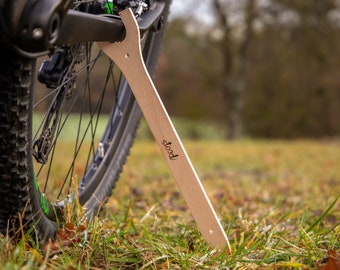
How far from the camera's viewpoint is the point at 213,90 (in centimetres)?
1770

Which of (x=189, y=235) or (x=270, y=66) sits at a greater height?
(x=189, y=235)

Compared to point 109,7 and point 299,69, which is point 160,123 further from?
point 299,69

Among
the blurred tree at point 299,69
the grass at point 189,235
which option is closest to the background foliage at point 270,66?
the blurred tree at point 299,69

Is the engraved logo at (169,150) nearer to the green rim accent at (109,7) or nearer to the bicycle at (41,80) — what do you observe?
the bicycle at (41,80)

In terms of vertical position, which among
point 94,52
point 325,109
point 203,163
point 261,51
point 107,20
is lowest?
point 325,109

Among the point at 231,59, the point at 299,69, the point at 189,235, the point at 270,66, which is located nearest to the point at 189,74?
the point at 270,66

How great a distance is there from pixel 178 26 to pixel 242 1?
6.87 feet

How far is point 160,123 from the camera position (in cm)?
165

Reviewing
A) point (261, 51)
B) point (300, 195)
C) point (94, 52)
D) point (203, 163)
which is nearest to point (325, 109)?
point (261, 51)

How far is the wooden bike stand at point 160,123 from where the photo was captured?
164 cm

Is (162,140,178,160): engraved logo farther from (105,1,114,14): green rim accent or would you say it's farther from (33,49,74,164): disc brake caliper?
(105,1,114,14): green rim accent

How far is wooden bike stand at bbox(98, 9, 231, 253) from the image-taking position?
64.4 inches

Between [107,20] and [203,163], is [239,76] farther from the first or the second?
[107,20]

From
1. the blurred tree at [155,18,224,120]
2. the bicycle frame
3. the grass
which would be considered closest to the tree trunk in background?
the blurred tree at [155,18,224,120]
